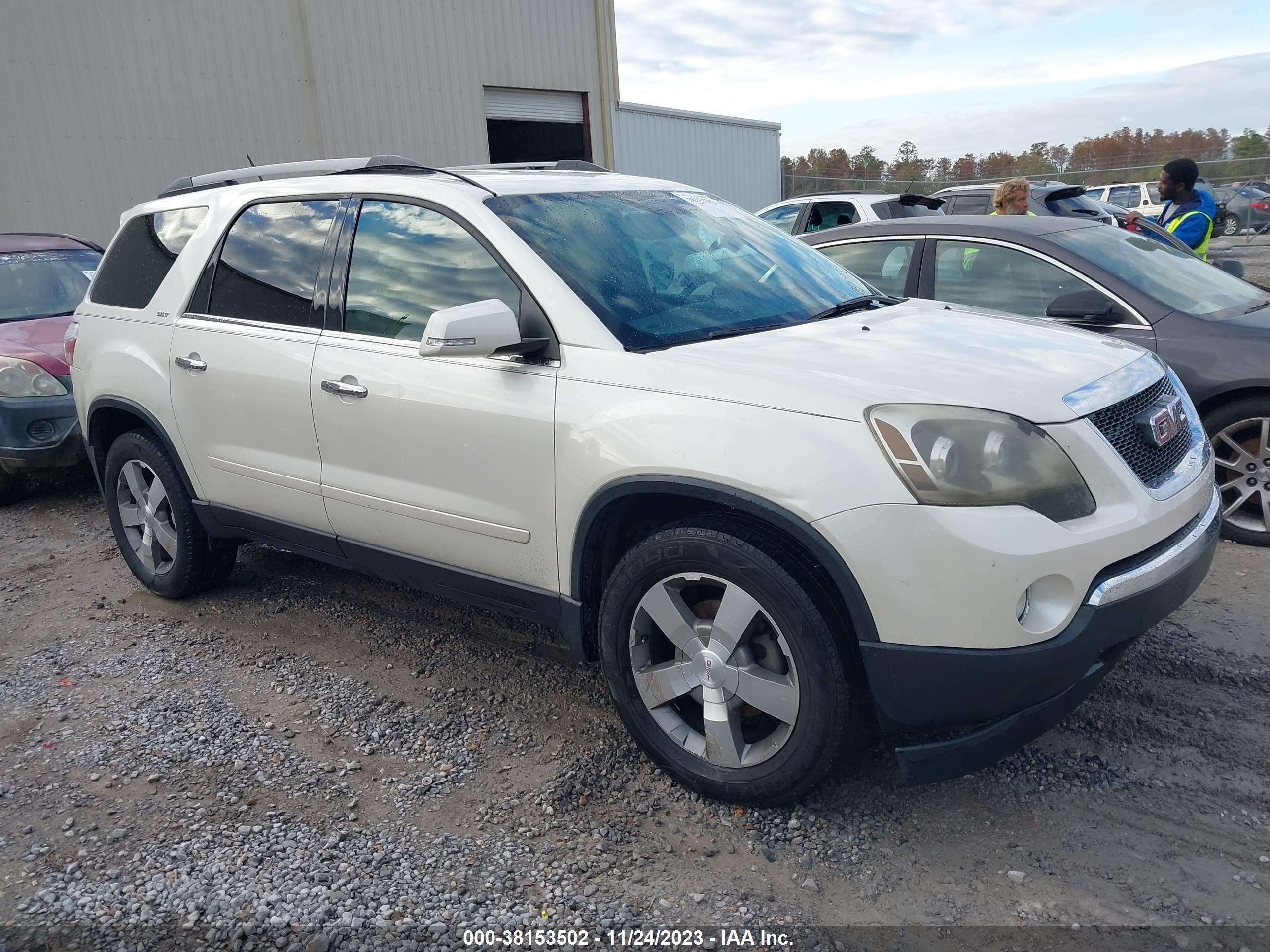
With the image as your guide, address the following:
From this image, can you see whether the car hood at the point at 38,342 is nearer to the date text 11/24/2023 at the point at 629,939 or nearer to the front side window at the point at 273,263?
the front side window at the point at 273,263

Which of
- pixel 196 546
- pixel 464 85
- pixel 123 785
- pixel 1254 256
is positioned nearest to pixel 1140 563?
pixel 123 785

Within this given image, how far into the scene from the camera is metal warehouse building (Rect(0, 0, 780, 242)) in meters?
11.6

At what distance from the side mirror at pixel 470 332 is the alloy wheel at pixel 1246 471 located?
375cm

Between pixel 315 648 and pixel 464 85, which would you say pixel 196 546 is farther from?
pixel 464 85

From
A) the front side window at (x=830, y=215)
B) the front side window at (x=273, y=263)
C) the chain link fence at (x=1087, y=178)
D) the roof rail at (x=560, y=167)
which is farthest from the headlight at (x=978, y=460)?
the chain link fence at (x=1087, y=178)

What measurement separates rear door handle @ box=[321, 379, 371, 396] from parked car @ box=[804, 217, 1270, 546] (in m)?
3.23

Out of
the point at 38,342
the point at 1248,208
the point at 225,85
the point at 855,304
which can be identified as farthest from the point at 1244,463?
the point at 1248,208

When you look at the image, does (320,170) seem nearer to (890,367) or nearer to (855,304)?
(855,304)

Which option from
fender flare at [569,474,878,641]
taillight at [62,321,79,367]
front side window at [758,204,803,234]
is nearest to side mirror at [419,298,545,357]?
fender flare at [569,474,878,641]

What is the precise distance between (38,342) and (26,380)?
0.40m

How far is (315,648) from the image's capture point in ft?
13.5

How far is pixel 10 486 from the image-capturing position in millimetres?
6727

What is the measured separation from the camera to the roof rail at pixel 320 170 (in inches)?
145

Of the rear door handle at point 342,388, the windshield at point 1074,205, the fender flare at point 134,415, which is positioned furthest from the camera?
the windshield at point 1074,205
